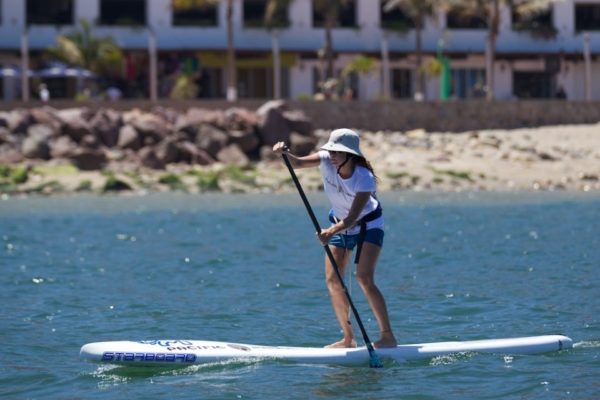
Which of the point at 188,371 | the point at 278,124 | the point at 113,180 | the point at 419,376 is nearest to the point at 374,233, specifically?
the point at 419,376

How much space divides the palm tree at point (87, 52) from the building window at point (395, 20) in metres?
13.5

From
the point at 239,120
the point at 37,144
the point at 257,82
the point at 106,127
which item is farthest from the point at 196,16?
the point at 37,144

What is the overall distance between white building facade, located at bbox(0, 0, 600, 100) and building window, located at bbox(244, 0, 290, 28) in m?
0.06

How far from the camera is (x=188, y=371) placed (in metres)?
12.5

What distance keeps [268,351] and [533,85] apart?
53.6 meters

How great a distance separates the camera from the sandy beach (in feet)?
122

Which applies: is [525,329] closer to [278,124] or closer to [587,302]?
[587,302]

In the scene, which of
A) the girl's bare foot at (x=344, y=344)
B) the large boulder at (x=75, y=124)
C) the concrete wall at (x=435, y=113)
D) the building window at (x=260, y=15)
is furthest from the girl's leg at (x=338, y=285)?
the building window at (x=260, y=15)

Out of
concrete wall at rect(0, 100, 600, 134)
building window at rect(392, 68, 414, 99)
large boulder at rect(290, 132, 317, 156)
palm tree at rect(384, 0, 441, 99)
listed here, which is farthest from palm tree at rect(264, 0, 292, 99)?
large boulder at rect(290, 132, 317, 156)

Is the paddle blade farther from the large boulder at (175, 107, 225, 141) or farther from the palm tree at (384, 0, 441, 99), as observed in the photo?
the palm tree at (384, 0, 441, 99)

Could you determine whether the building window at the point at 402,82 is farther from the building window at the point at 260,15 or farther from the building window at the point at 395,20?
the building window at the point at 260,15

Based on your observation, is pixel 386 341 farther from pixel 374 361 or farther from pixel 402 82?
pixel 402 82

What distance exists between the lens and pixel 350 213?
12203 mm

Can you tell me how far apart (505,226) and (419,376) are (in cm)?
1599
